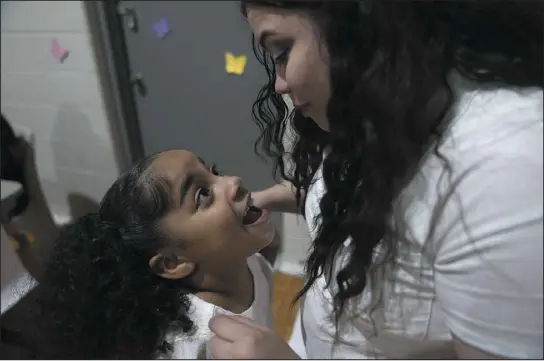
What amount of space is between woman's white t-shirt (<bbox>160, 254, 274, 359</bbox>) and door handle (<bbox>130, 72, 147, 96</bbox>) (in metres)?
0.26

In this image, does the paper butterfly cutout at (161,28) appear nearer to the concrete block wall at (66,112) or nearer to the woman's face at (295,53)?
the concrete block wall at (66,112)

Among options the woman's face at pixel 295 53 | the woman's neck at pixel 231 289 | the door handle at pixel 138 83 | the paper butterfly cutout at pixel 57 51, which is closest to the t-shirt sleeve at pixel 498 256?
the woman's face at pixel 295 53

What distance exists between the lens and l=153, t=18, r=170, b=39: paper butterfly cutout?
2.08 ft

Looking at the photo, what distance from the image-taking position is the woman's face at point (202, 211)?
49 cm

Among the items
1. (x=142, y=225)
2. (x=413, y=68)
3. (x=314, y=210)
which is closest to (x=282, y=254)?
(x=314, y=210)

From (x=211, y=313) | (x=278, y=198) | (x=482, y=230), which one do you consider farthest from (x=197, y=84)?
(x=482, y=230)

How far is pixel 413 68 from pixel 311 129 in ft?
0.50

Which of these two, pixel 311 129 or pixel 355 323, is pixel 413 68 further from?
pixel 355 323

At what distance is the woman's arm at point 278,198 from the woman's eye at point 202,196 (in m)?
0.07

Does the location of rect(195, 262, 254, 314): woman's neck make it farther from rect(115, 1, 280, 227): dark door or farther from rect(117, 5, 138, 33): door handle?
rect(117, 5, 138, 33): door handle

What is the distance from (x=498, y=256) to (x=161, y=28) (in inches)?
19.6

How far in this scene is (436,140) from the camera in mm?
403

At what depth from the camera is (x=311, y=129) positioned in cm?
52

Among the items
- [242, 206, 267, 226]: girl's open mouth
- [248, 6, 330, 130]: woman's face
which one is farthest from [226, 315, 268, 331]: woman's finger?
[248, 6, 330, 130]: woman's face
